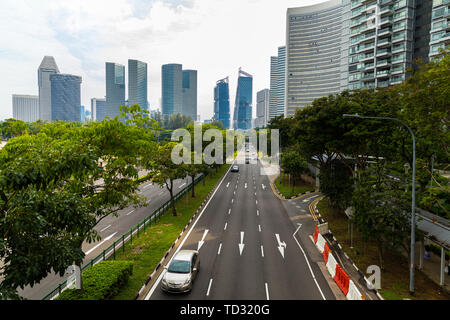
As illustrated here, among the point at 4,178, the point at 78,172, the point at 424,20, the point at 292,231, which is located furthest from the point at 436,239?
the point at 424,20

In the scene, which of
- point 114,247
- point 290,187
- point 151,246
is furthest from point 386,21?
point 114,247

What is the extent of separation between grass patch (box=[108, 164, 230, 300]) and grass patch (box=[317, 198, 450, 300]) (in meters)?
13.4

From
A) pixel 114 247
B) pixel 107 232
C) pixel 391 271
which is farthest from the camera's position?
pixel 107 232

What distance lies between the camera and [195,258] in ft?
56.4

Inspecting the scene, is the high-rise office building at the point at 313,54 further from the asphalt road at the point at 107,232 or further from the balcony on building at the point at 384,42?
the asphalt road at the point at 107,232

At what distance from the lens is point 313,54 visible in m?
174

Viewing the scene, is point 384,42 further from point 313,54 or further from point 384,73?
point 313,54

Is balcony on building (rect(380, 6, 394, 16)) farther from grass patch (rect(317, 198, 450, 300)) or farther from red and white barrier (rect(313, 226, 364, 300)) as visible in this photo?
red and white barrier (rect(313, 226, 364, 300))

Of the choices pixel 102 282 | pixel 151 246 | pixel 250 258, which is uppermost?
pixel 102 282

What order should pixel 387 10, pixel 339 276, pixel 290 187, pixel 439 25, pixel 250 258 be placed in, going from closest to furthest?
pixel 339 276 < pixel 250 258 < pixel 290 187 < pixel 439 25 < pixel 387 10

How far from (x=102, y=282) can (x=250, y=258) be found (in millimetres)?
9920

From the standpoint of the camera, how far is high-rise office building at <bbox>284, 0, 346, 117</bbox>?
170m

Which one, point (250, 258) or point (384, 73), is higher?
point (384, 73)

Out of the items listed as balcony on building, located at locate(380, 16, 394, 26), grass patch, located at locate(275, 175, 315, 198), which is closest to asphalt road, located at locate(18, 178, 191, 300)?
grass patch, located at locate(275, 175, 315, 198)
